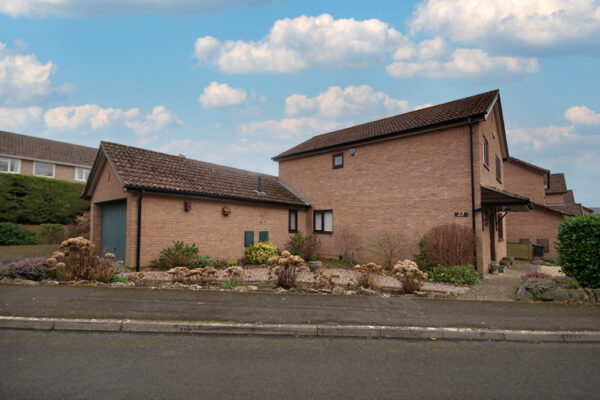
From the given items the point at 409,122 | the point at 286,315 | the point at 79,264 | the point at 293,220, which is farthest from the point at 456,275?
the point at 79,264

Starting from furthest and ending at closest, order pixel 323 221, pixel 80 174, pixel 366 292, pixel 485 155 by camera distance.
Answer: pixel 80 174
pixel 323 221
pixel 485 155
pixel 366 292

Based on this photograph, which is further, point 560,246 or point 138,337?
point 560,246

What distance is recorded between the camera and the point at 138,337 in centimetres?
518

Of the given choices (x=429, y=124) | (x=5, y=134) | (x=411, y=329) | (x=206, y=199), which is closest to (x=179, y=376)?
(x=411, y=329)

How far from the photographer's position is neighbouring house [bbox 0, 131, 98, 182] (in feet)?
93.5

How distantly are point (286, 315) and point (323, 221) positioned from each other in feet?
37.5

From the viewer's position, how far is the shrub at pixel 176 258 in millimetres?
11594

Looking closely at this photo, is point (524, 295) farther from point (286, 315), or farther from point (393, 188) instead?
point (393, 188)

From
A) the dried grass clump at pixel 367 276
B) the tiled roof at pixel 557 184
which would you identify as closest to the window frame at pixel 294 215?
the dried grass clump at pixel 367 276

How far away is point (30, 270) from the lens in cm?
888

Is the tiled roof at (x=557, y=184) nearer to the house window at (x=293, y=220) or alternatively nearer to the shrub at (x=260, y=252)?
the house window at (x=293, y=220)

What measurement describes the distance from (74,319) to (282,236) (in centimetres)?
1156

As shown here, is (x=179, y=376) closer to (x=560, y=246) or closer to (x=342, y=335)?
(x=342, y=335)

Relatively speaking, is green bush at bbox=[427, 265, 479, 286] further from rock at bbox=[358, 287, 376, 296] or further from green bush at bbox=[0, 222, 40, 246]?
green bush at bbox=[0, 222, 40, 246]
